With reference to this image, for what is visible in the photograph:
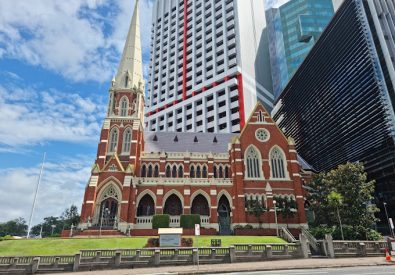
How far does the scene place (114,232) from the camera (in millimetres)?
31484

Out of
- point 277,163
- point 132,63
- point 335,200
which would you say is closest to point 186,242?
point 335,200

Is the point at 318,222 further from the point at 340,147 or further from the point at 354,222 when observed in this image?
the point at 340,147

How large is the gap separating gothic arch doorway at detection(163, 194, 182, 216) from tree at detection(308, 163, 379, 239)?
1884 cm

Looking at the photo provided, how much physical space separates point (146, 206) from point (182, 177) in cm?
712

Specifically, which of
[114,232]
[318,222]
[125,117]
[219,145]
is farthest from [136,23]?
[318,222]

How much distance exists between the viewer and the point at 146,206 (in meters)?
38.4

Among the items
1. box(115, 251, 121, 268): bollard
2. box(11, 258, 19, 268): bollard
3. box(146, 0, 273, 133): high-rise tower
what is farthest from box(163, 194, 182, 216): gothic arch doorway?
Result: box(146, 0, 273, 133): high-rise tower

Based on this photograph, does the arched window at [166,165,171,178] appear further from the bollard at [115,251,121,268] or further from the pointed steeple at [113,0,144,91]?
the bollard at [115,251,121,268]

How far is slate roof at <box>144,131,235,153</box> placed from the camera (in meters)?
46.6

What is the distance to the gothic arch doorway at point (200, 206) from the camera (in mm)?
39075

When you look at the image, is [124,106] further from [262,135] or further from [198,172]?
[262,135]

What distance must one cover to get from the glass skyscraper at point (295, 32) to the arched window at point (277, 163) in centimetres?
4793

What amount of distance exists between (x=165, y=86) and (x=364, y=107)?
68.2 meters

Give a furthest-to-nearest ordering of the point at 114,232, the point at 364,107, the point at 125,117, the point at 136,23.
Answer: the point at 136,23 < the point at 125,117 < the point at 364,107 < the point at 114,232
